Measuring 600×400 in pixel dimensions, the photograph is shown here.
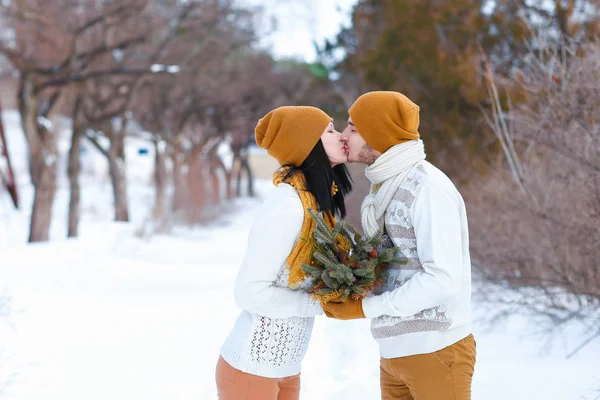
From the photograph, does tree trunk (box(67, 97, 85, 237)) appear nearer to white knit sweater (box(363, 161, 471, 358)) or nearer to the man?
the man

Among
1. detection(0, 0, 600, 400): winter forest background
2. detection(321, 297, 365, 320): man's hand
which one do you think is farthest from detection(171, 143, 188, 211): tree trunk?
detection(321, 297, 365, 320): man's hand

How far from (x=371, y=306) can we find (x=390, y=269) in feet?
0.67

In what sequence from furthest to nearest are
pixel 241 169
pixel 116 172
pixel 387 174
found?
1. pixel 241 169
2. pixel 116 172
3. pixel 387 174

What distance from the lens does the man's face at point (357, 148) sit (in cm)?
261

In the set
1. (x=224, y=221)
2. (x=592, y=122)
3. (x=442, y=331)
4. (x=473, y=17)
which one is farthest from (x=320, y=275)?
(x=224, y=221)

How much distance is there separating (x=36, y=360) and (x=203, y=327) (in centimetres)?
174

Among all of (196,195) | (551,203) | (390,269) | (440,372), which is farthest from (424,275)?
(196,195)

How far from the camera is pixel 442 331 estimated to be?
2.37 m

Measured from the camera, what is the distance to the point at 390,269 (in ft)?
8.11

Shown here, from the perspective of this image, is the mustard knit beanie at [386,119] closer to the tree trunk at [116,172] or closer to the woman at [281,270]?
the woman at [281,270]

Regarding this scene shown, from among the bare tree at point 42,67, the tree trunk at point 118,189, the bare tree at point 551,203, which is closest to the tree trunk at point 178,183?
the tree trunk at point 118,189

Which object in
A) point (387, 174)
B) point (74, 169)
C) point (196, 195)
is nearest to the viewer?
point (387, 174)

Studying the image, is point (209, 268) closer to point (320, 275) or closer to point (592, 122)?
point (592, 122)

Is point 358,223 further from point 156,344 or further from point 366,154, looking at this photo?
point 366,154
